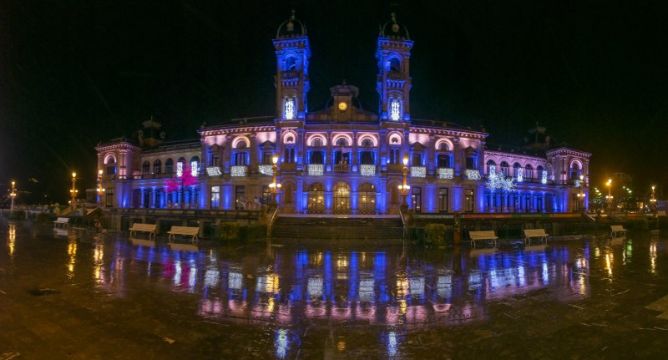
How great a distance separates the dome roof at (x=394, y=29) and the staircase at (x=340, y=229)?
26399 millimetres

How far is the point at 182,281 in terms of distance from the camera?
38.9 ft

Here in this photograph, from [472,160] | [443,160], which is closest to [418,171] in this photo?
[443,160]

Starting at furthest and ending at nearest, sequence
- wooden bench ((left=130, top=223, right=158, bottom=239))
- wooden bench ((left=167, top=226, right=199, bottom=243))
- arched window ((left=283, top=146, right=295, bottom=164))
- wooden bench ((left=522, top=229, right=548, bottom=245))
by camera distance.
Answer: arched window ((left=283, top=146, right=295, bottom=164)) → wooden bench ((left=130, top=223, right=158, bottom=239)) → wooden bench ((left=522, top=229, right=548, bottom=245)) → wooden bench ((left=167, top=226, right=199, bottom=243))

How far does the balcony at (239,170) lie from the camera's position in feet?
145

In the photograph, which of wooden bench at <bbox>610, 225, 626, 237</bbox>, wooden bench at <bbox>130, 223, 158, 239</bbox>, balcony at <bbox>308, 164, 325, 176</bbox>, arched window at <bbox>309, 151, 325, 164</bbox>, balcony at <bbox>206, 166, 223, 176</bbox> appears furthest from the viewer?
balcony at <bbox>206, 166, 223, 176</bbox>

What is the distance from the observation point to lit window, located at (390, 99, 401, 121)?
42.6m

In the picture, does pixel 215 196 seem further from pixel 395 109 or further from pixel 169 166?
pixel 395 109

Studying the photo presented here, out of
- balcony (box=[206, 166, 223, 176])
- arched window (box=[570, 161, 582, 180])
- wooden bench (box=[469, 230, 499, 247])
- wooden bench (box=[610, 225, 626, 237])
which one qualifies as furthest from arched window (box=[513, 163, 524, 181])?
balcony (box=[206, 166, 223, 176])

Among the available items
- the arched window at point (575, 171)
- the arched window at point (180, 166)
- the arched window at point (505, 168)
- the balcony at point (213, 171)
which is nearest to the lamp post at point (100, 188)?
the arched window at point (180, 166)

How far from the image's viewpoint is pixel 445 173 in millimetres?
45344

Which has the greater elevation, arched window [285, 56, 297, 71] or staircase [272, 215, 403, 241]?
arched window [285, 56, 297, 71]

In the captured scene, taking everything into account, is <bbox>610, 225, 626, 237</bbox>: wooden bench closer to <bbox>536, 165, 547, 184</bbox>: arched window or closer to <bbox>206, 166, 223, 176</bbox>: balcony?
<bbox>536, 165, 547, 184</bbox>: arched window

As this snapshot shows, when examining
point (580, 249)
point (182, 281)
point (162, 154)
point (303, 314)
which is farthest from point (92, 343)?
point (162, 154)

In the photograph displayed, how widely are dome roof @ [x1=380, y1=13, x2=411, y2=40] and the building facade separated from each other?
13 centimetres
